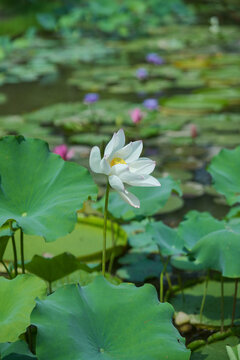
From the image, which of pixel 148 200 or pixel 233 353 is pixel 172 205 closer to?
pixel 148 200

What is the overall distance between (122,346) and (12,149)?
0.49 metres

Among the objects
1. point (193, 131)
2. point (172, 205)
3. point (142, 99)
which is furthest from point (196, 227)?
point (142, 99)

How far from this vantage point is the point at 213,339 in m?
1.13

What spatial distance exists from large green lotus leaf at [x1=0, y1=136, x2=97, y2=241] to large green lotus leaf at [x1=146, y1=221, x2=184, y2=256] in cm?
21

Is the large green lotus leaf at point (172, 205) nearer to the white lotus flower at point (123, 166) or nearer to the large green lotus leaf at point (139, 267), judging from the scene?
the large green lotus leaf at point (139, 267)

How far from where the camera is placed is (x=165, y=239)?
1243 mm

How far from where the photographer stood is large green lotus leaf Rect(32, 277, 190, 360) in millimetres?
792

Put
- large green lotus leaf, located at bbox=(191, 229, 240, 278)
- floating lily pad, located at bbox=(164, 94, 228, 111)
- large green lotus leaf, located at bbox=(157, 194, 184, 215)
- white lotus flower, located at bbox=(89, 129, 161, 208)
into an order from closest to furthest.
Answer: white lotus flower, located at bbox=(89, 129, 161, 208), large green lotus leaf, located at bbox=(191, 229, 240, 278), large green lotus leaf, located at bbox=(157, 194, 184, 215), floating lily pad, located at bbox=(164, 94, 228, 111)

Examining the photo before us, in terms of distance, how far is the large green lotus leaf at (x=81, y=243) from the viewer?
1.53 metres

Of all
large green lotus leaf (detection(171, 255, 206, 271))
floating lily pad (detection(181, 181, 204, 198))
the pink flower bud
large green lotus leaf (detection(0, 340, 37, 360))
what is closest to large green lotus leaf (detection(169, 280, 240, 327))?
large green lotus leaf (detection(171, 255, 206, 271))

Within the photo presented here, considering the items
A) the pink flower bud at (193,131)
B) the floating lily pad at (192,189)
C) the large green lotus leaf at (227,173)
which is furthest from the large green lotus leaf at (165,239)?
the pink flower bud at (193,131)

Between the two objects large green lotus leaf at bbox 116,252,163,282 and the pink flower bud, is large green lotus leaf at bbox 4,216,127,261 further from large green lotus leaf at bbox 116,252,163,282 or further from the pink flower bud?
the pink flower bud

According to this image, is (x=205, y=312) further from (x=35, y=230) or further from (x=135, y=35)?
(x=135, y=35)

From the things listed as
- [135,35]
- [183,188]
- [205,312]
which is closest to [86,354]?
[205,312]
